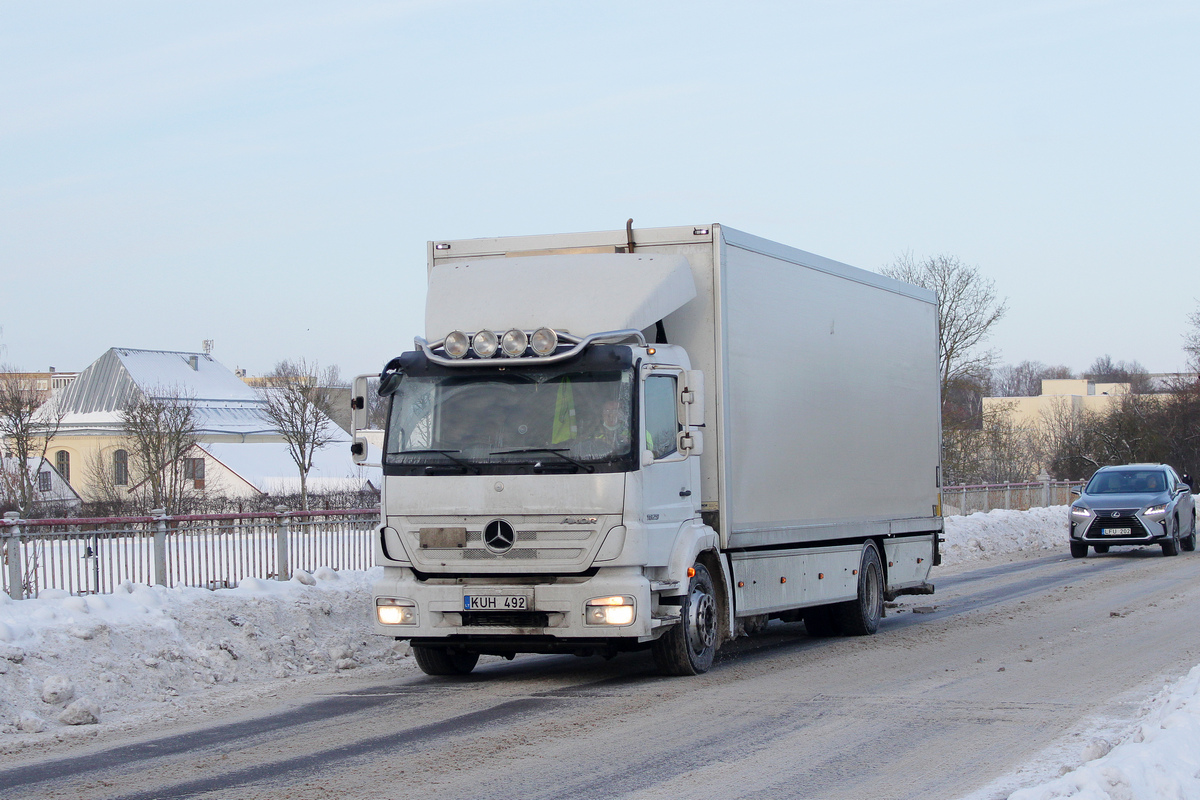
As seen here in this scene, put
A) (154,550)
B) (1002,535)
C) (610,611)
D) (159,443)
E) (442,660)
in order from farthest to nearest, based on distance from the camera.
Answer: (159,443)
(1002,535)
(154,550)
(442,660)
(610,611)

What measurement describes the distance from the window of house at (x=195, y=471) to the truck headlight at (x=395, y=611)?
50.7m

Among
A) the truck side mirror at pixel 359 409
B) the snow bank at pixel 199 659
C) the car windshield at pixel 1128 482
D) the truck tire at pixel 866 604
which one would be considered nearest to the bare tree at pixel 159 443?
the car windshield at pixel 1128 482

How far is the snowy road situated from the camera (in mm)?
6516

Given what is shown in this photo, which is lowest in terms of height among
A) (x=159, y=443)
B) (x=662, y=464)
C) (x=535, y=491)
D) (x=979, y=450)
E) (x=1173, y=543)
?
(x=1173, y=543)

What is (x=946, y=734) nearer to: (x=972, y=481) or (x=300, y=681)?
(x=300, y=681)

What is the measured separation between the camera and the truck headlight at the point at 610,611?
938 cm

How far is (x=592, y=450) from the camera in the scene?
947 cm

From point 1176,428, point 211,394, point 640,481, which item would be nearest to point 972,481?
point 1176,428

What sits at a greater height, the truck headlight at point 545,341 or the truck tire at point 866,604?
the truck headlight at point 545,341

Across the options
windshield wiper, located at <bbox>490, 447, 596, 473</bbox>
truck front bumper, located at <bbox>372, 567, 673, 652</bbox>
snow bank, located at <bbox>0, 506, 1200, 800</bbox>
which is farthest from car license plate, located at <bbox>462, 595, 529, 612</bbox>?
snow bank, located at <bbox>0, 506, 1200, 800</bbox>

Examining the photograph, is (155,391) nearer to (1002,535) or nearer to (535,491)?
(1002,535)

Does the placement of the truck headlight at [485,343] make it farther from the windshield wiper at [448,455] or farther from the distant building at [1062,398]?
the distant building at [1062,398]

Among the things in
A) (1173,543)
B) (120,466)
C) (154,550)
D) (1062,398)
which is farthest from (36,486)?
(1062,398)

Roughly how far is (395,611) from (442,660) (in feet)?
3.41
